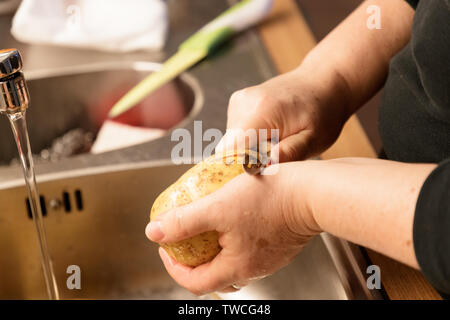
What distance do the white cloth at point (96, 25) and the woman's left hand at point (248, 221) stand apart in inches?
32.8

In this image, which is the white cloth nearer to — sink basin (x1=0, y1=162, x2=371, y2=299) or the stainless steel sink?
the stainless steel sink

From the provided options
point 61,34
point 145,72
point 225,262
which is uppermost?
point 61,34

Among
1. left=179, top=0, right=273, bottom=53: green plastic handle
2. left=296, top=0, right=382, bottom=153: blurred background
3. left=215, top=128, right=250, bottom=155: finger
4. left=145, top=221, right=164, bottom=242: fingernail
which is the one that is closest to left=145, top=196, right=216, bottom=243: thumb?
left=145, top=221, right=164, bottom=242: fingernail

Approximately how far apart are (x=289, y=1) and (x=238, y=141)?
3.01 feet

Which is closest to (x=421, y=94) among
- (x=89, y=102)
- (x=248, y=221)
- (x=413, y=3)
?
(x=413, y=3)

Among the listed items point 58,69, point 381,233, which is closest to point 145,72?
point 58,69

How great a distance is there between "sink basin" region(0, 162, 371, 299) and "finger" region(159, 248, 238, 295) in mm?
257

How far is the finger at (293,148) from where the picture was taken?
2.57 feet

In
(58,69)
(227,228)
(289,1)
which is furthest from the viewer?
(289,1)

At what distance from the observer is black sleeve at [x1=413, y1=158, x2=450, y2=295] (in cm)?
51

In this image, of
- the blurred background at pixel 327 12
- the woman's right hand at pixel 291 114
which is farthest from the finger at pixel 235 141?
the blurred background at pixel 327 12

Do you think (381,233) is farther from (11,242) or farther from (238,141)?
(11,242)

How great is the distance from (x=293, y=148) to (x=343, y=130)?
356 mm
